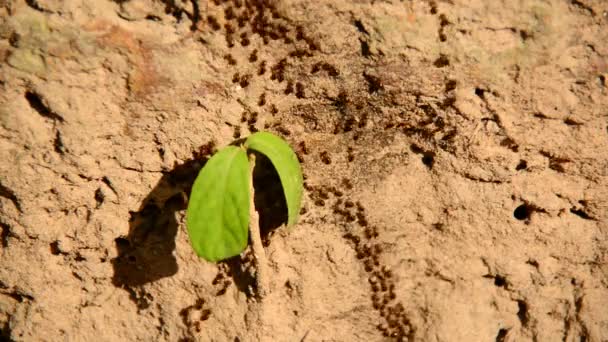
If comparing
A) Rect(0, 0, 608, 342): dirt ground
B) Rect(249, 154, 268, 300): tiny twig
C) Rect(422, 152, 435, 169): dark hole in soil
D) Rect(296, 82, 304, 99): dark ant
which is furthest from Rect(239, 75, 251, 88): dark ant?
Rect(422, 152, 435, 169): dark hole in soil

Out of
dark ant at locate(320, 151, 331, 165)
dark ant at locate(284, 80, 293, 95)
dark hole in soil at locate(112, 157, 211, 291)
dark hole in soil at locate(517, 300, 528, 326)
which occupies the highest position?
dark ant at locate(284, 80, 293, 95)

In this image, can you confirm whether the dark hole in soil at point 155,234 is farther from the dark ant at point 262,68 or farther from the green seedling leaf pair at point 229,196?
the dark ant at point 262,68

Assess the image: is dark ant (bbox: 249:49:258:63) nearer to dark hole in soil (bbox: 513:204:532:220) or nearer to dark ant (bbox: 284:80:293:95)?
dark ant (bbox: 284:80:293:95)

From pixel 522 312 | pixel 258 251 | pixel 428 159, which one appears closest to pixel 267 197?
pixel 258 251

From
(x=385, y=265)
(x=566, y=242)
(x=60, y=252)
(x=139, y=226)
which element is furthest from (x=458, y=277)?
(x=60, y=252)

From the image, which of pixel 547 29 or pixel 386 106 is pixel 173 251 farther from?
pixel 547 29

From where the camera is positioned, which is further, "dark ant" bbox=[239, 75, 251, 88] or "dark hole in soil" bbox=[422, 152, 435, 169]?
"dark hole in soil" bbox=[422, 152, 435, 169]
